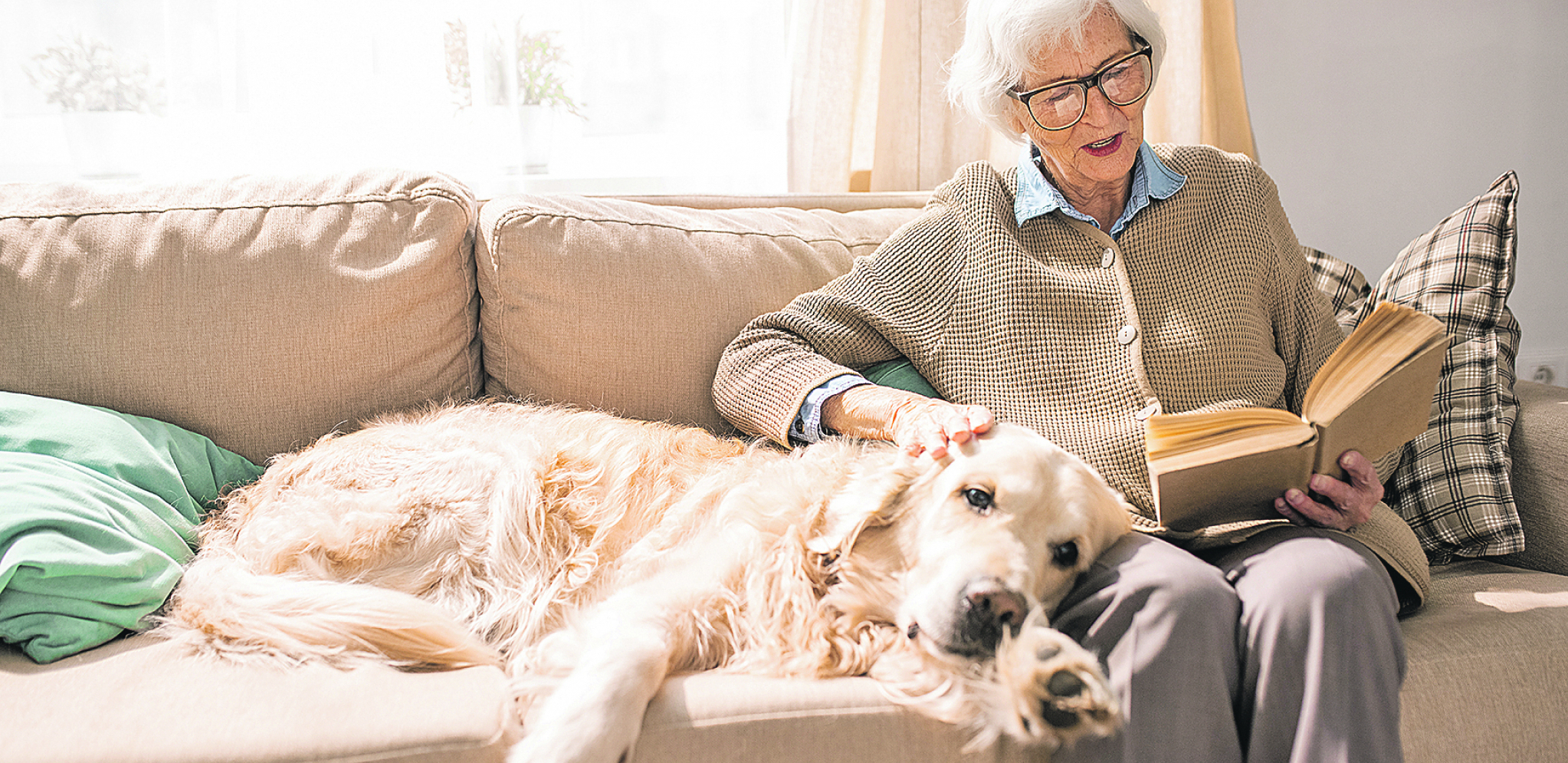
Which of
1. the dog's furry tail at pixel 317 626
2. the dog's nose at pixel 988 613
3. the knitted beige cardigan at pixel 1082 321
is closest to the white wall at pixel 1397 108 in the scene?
the knitted beige cardigan at pixel 1082 321

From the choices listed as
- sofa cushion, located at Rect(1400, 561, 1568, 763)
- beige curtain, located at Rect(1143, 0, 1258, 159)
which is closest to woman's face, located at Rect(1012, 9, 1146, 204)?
sofa cushion, located at Rect(1400, 561, 1568, 763)

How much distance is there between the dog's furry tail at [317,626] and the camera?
3.73 ft

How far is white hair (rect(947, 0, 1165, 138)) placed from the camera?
1564 mm

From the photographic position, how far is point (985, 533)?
1.12 m

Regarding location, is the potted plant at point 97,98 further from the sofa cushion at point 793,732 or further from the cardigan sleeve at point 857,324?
the sofa cushion at point 793,732

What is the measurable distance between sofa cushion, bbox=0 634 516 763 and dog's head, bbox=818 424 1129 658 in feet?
1.63

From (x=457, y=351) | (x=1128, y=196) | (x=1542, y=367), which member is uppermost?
(x=1128, y=196)

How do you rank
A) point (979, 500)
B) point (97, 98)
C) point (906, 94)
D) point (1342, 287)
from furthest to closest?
point (906, 94)
point (97, 98)
point (1342, 287)
point (979, 500)

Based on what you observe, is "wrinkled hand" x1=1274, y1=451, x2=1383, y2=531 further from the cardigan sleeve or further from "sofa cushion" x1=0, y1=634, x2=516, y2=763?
"sofa cushion" x1=0, y1=634, x2=516, y2=763

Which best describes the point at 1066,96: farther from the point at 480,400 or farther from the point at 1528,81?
the point at 1528,81

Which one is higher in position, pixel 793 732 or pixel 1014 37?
pixel 1014 37

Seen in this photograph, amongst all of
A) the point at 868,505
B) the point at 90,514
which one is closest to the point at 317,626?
A: the point at 90,514

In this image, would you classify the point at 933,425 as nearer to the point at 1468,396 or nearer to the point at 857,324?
the point at 857,324

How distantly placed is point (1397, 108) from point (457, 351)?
3.09 m
